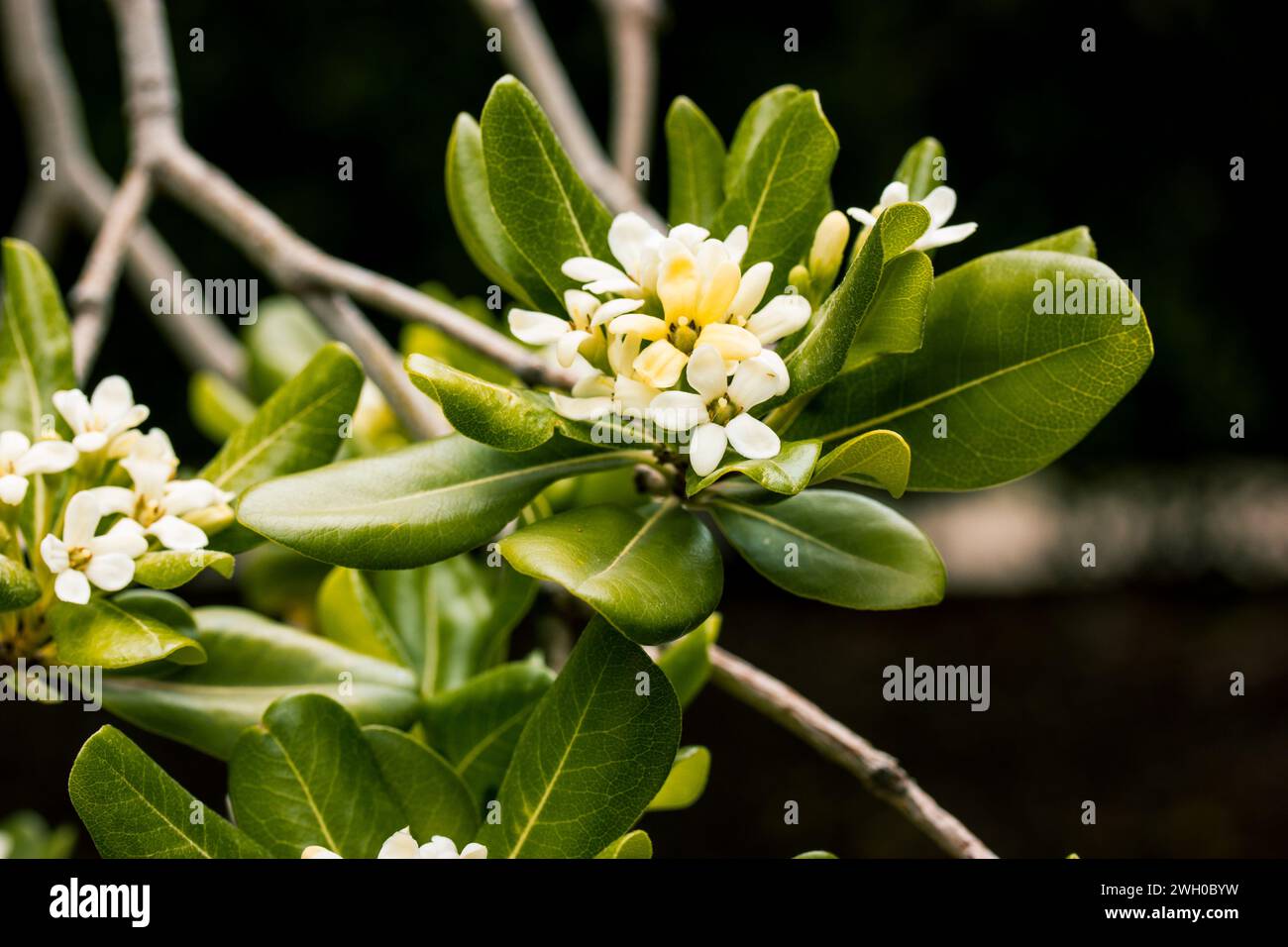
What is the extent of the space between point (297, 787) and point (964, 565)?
4.41 metres

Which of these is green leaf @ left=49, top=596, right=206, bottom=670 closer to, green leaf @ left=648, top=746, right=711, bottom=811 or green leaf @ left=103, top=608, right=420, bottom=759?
green leaf @ left=103, top=608, right=420, bottom=759

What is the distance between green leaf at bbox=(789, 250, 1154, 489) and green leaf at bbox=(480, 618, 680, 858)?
0.79 ft

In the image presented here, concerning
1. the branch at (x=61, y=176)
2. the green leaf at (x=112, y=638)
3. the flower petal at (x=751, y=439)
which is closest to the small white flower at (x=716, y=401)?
the flower petal at (x=751, y=439)

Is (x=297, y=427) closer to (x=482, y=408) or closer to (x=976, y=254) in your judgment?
(x=482, y=408)

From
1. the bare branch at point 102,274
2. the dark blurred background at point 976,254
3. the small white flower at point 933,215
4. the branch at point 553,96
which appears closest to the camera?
the small white flower at point 933,215

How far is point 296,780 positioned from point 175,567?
0.56ft

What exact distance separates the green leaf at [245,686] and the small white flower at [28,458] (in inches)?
7.2

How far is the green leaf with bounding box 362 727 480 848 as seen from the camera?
870mm

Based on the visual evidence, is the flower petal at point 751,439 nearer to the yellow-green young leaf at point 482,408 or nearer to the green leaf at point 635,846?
the yellow-green young leaf at point 482,408

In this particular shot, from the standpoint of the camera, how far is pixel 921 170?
940mm

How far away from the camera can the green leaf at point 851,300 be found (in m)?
0.69

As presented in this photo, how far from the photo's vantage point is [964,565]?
16.3 ft

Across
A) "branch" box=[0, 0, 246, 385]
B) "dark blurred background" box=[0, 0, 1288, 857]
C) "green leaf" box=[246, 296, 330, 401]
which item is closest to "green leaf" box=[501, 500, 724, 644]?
"green leaf" box=[246, 296, 330, 401]
